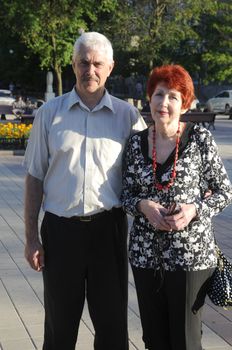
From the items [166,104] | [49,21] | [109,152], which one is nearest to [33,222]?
[109,152]

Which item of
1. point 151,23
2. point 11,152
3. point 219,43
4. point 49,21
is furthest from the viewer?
point 219,43

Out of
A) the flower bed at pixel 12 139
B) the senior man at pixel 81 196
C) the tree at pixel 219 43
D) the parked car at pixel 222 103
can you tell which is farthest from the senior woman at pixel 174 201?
the tree at pixel 219 43

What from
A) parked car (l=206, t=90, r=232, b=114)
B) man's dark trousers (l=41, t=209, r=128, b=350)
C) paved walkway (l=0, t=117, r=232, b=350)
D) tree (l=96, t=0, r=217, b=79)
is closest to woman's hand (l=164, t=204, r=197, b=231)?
man's dark trousers (l=41, t=209, r=128, b=350)

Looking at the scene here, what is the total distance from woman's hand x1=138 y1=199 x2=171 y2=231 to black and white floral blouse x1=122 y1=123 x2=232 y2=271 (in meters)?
0.06

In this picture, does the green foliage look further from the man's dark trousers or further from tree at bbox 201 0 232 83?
the man's dark trousers

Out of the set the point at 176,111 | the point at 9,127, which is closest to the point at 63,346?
the point at 176,111

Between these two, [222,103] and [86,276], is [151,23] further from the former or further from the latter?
[86,276]

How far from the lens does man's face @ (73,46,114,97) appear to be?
123 inches

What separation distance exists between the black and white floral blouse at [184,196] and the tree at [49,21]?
20.9m

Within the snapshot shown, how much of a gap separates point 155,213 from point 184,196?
0.17 meters

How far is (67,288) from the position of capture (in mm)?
3312

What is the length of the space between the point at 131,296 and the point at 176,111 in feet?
8.77

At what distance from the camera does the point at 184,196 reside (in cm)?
300

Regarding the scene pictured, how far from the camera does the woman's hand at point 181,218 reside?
290 cm
